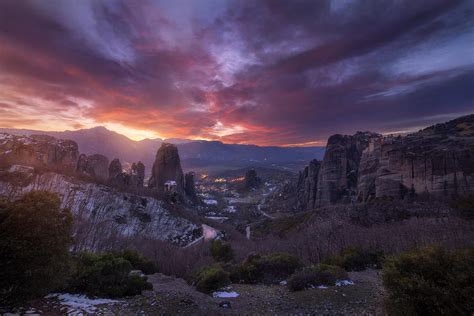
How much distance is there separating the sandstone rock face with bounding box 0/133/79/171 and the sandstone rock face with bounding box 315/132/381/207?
132 meters

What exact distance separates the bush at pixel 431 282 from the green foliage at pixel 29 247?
1448 centimetres

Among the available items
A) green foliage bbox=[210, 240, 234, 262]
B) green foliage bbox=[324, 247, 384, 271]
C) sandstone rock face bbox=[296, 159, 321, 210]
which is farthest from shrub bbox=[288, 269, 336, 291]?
sandstone rock face bbox=[296, 159, 321, 210]

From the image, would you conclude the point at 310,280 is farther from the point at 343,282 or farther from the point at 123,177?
the point at 123,177

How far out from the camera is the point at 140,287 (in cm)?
1761

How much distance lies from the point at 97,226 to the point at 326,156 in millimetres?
139776

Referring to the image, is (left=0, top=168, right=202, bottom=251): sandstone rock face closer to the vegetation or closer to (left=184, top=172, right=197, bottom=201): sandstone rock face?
the vegetation

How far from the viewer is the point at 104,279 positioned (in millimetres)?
16469

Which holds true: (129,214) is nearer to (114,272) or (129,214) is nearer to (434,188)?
(114,272)

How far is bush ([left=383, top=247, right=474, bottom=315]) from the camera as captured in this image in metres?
9.91

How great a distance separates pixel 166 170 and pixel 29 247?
16895 centimetres

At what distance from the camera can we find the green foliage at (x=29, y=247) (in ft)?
35.0

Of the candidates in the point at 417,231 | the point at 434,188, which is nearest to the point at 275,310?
the point at 417,231

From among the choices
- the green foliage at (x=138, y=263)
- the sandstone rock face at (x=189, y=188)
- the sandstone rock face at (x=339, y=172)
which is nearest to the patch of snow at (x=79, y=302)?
the green foliage at (x=138, y=263)

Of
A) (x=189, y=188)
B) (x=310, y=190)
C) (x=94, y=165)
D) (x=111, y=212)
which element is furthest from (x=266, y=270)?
(x=189, y=188)
